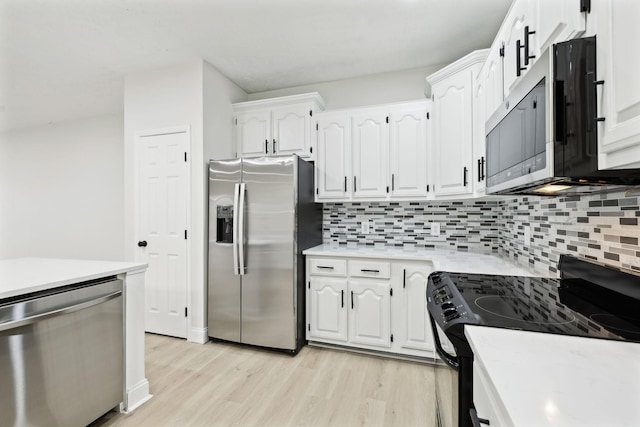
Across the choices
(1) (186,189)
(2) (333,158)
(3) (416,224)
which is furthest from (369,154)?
(1) (186,189)

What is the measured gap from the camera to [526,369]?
2.06 feet

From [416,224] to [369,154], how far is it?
877 millimetres

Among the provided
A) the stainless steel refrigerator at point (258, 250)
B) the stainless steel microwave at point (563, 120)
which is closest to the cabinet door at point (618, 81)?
the stainless steel microwave at point (563, 120)

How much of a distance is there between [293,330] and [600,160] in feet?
7.65

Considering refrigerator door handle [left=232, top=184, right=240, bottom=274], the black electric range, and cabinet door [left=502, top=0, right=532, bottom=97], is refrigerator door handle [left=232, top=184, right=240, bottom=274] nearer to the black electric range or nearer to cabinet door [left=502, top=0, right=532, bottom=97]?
the black electric range

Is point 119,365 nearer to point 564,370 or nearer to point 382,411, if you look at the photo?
point 382,411

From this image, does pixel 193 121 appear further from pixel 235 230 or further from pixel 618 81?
pixel 618 81

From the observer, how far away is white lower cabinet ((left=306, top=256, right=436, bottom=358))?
94.3 inches

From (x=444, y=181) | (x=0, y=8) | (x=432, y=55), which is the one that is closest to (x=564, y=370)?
(x=444, y=181)

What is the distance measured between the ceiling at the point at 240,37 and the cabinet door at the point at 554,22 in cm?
107

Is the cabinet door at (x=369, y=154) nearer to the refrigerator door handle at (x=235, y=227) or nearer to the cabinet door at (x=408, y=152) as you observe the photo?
the cabinet door at (x=408, y=152)

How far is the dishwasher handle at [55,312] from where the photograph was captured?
124 centimetres

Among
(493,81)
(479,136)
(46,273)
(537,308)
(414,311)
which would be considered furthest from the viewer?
(414,311)

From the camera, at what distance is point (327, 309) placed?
264cm
